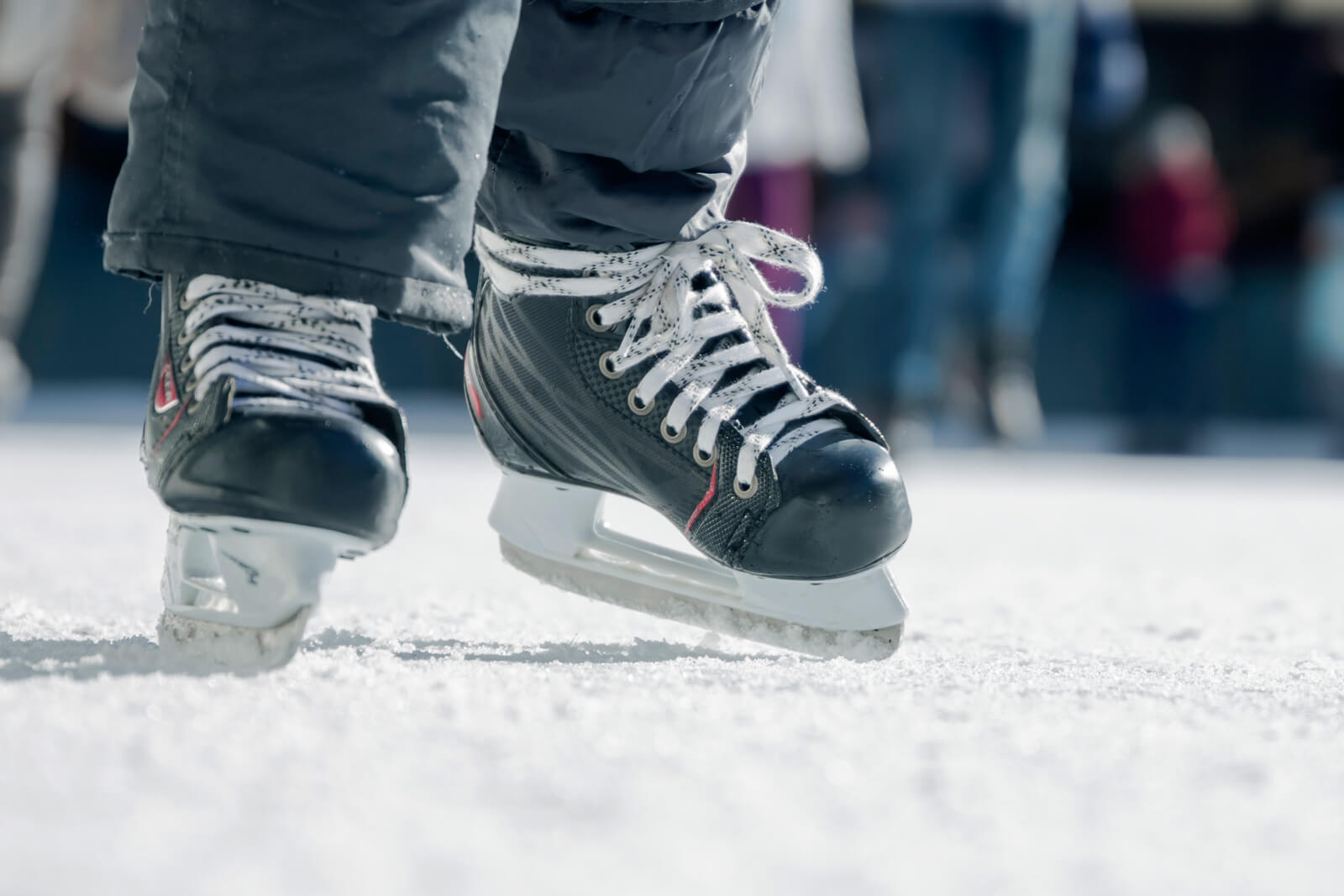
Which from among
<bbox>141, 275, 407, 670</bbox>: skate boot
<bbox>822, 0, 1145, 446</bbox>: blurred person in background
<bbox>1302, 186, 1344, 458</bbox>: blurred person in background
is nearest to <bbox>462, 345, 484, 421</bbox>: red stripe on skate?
<bbox>141, 275, 407, 670</bbox>: skate boot

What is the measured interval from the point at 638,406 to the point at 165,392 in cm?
25

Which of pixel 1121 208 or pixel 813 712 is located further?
pixel 1121 208

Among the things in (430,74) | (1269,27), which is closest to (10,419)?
(430,74)

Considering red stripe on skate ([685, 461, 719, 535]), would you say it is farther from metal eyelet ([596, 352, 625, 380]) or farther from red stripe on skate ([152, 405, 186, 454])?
red stripe on skate ([152, 405, 186, 454])

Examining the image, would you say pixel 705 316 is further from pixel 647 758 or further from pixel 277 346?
pixel 647 758

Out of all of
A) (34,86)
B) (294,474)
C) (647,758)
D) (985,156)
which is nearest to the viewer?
(647,758)

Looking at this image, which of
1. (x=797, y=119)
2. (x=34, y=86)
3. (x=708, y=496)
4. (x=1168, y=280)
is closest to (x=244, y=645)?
(x=708, y=496)

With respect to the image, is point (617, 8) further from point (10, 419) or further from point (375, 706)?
point (10, 419)

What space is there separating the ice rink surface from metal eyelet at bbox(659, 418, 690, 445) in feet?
0.36

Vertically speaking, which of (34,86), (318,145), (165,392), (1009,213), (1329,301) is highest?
(318,145)

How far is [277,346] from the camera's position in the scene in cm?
63

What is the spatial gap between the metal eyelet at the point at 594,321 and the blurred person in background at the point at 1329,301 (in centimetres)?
473

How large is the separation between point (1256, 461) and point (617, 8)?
140 inches

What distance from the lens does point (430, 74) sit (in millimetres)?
627
